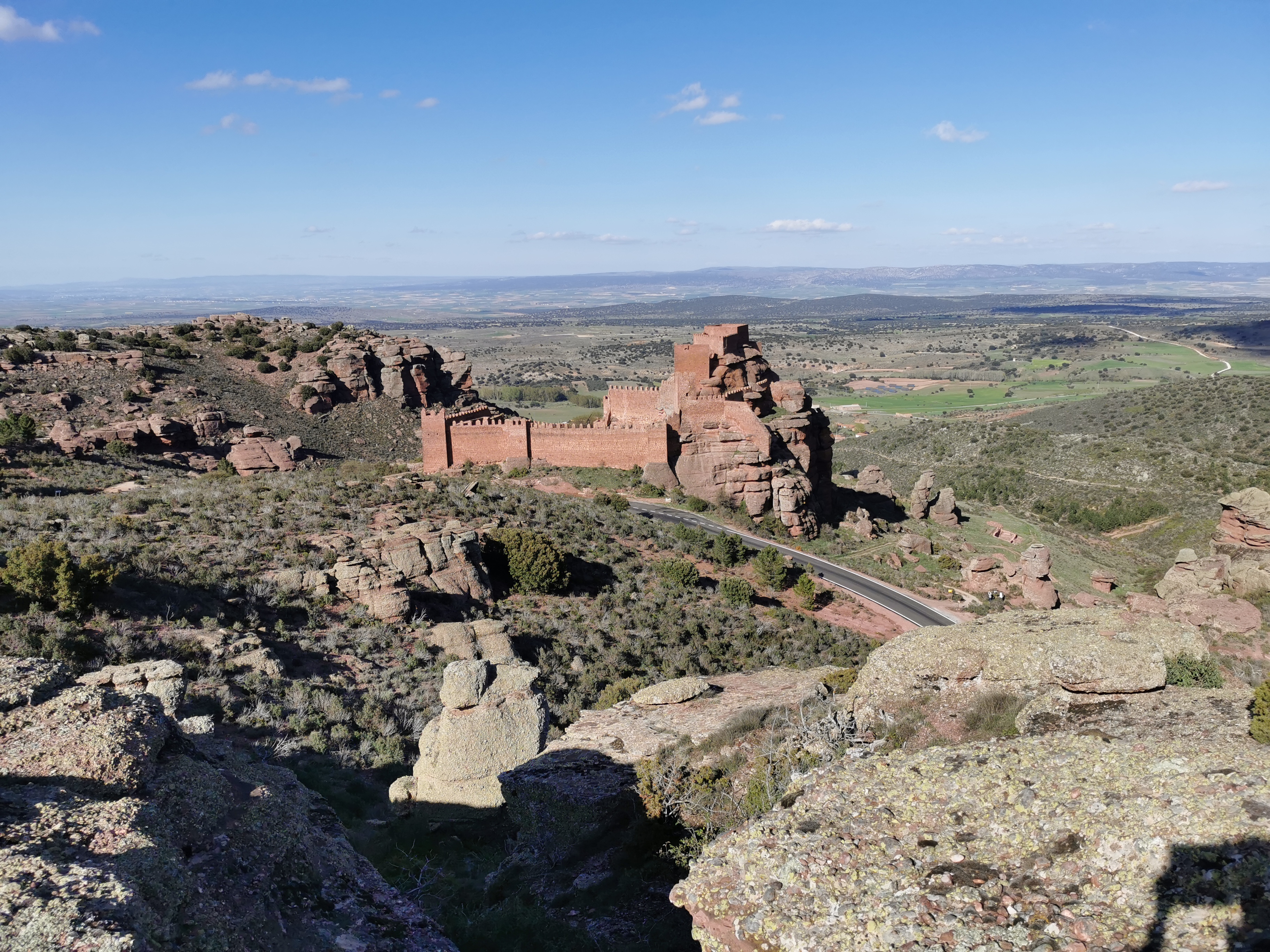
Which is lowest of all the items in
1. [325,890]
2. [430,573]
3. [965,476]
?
[965,476]

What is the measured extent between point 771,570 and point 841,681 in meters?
19.4

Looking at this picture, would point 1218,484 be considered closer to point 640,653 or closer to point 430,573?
point 640,653

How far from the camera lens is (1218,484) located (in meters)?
51.1

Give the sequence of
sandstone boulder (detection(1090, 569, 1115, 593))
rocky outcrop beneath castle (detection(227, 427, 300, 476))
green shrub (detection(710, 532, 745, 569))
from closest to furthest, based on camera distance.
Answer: green shrub (detection(710, 532, 745, 569)) < sandstone boulder (detection(1090, 569, 1115, 593)) < rocky outcrop beneath castle (detection(227, 427, 300, 476))

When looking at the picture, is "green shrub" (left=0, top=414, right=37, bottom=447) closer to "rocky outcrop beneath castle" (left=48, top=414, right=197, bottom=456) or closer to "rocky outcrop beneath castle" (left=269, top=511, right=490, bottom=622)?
"rocky outcrop beneath castle" (left=48, top=414, right=197, bottom=456)

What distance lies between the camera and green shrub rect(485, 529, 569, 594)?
26812 mm

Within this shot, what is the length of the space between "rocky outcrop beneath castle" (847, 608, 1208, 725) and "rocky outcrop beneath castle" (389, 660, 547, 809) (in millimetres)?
5754

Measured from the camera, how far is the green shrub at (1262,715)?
7.59 m

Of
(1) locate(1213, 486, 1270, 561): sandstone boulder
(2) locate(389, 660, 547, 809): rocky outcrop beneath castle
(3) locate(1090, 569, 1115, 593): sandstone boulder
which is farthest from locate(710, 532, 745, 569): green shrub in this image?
(2) locate(389, 660, 547, 809): rocky outcrop beneath castle

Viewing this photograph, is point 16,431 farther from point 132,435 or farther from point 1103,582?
point 1103,582

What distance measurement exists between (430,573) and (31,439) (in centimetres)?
3075

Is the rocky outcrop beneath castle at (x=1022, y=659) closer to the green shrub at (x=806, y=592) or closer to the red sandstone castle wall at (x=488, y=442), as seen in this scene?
the green shrub at (x=806, y=592)

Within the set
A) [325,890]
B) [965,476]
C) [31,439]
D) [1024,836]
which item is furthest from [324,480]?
[965,476]

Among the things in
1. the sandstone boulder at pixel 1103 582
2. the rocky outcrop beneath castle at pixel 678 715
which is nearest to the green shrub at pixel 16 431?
the rocky outcrop beneath castle at pixel 678 715
